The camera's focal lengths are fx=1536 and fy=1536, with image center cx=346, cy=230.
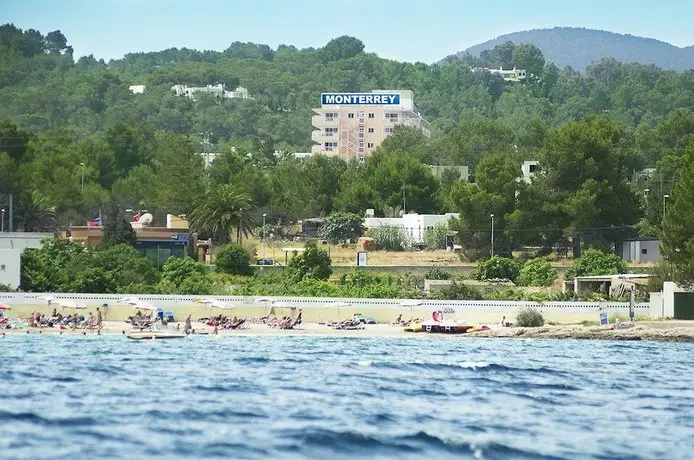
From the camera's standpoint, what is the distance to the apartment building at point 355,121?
192000 millimetres

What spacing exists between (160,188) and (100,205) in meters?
7.13

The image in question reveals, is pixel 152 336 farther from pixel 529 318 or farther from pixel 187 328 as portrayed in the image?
pixel 529 318

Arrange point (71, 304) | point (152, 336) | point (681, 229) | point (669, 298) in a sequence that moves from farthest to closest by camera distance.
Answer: point (681, 229) < point (669, 298) < point (71, 304) < point (152, 336)

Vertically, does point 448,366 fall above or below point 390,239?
below

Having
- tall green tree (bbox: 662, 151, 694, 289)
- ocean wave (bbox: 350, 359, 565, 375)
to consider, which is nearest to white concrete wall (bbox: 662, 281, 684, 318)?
tall green tree (bbox: 662, 151, 694, 289)

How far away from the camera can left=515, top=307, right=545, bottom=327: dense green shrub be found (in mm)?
75125

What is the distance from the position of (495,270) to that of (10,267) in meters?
29.1

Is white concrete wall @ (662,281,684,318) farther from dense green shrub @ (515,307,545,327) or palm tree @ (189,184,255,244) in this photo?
palm tree @ (189,184,255,244)

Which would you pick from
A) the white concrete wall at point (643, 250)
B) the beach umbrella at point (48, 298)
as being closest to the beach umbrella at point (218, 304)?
the beach umbrella at point (48, 298)

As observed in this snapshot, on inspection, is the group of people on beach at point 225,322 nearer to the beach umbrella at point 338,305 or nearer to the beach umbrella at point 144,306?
the beach umbrella at point 144,306

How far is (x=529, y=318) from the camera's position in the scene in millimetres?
75250

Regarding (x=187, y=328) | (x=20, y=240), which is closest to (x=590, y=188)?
(x=20, y=240)

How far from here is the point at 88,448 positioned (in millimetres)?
34625

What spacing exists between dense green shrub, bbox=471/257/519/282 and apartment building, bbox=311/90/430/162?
324 ft
